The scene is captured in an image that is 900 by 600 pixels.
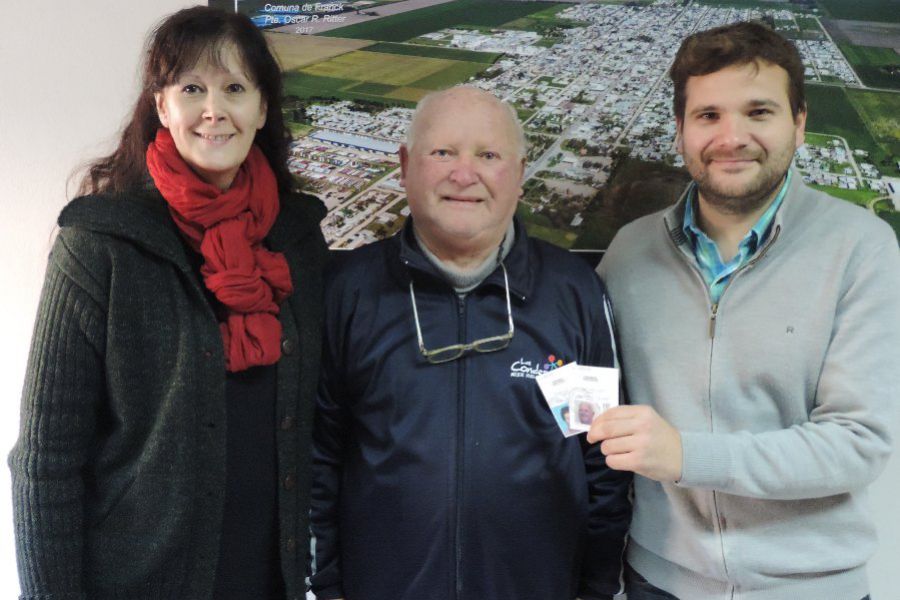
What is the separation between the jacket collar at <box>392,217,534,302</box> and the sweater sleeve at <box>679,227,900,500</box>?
0.54 metres

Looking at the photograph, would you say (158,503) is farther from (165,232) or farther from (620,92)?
(620,92)

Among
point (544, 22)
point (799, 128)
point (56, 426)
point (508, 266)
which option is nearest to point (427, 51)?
point (544, 22)

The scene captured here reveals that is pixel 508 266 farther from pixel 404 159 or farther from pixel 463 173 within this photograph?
pixel 404 159

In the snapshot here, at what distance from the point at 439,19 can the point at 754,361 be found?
166 centimetres

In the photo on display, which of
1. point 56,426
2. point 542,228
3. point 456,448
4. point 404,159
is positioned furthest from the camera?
point 542,228

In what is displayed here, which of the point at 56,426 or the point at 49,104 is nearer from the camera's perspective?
the point at 56,426

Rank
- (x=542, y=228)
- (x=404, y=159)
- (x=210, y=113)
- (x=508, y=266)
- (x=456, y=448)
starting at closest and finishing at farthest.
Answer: (x=210, y=113) < (x=456, y=448) < (x=508, y=266) < (x=404, y=159) < (x=542, y=228)

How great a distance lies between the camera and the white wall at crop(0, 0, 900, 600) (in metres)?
2.31

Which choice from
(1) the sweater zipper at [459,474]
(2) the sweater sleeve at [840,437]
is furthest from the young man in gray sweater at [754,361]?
(1) the sweater zipper at [459,474]

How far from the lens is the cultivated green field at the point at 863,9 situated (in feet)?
7.95

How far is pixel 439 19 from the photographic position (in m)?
2.54

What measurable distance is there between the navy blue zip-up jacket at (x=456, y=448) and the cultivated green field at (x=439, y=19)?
1.01m

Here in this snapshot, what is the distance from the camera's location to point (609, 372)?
1650 millimetres

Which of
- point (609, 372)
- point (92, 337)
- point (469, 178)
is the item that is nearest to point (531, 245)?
point (469, 178)
